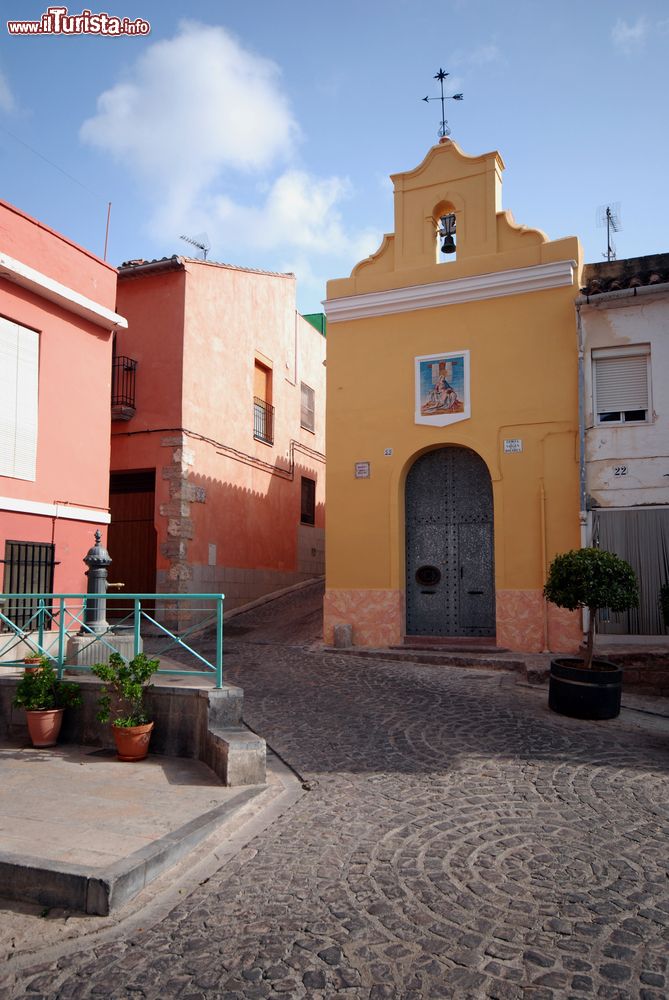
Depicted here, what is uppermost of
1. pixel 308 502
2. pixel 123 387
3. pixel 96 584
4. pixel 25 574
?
pixel 123 387

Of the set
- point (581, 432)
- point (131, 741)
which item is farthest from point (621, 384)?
point (131, 741)

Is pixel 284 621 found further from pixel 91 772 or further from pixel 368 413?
pixel 91 772

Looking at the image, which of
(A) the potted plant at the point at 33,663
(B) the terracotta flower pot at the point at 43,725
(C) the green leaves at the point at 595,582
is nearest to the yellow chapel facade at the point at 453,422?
(C) the green leaves at the point at 595,582

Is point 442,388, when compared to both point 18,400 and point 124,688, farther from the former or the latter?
point 124,688

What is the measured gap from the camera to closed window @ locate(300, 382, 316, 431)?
20.8 meters

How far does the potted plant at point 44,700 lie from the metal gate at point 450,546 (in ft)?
23.7

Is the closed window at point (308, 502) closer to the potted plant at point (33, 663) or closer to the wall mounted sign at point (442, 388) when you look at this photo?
the wall mounted sign at point (442, 388)

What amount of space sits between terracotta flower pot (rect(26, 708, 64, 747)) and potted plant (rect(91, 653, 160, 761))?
1.86 ft

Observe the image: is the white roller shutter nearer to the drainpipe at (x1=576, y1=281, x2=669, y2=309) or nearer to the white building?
the white building

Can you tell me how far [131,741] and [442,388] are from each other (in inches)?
333

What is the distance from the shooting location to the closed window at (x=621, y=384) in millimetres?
11445

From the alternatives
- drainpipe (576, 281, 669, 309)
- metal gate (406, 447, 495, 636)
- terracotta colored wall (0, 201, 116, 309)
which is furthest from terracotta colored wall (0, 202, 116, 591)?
drainpipe (576, 281, 669, 309)

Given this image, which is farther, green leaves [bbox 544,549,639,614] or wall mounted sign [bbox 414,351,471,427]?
wall mounted sign [bbox 414,351,471,427]

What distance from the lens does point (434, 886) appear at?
3645 mm
